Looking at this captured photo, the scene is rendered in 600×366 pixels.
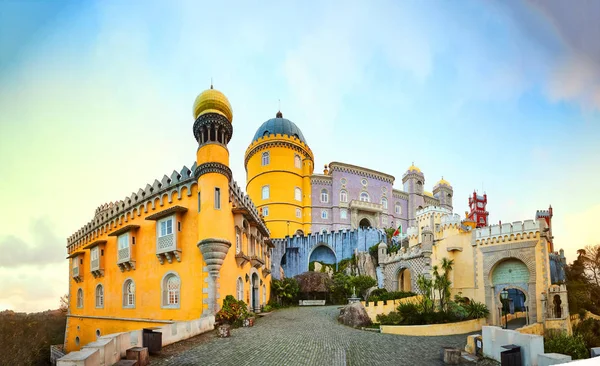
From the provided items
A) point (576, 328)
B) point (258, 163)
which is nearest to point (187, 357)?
point (576, 328)

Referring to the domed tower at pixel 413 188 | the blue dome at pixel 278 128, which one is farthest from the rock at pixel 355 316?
the domed tower at pixel 413 188

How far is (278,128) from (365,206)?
1392cm

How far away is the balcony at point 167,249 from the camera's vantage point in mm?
15615

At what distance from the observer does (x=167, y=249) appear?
51.9 ft

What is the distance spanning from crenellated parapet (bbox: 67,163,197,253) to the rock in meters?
9.98

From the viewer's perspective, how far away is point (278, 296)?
2858 cm

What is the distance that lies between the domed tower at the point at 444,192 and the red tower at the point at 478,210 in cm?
298

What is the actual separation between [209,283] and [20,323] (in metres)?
16.3

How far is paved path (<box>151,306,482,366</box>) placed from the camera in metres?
9.19

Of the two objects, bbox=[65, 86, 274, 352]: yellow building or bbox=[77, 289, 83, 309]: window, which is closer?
bbox=[65, 86, 274, 352]: yellow building

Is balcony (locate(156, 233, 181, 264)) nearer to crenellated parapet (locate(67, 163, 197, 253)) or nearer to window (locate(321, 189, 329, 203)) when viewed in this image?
crenellated parapet (locate(67, 163, 197, 253))

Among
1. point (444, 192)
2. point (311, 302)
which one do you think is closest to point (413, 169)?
point (444, 192)

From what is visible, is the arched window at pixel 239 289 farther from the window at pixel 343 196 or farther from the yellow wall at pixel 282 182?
the window at pixel 343 196

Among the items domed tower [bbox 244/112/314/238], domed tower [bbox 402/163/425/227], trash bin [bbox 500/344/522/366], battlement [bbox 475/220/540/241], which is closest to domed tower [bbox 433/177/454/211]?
domed tower [bbox 402/163/425/227]
